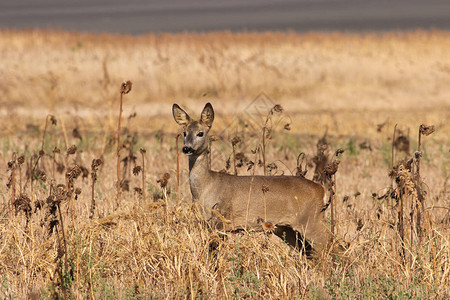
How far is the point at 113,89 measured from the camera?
22344 mm

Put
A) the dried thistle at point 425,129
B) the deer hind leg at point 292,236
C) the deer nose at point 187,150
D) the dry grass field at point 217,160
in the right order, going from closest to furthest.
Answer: the dried thistle at point 425,129
the dry grass field at point 217,160
the deer nose at point 187,150
the deer hind leg at point 292,236

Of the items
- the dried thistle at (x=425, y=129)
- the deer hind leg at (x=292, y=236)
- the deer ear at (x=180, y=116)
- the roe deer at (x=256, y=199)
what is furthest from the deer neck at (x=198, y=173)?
the dried thistle at (x=425, y=129)

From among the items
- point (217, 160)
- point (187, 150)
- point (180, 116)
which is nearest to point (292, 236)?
point (187, 150)

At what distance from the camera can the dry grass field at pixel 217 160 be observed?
6.05 meters

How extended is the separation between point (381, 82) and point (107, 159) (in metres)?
15.3

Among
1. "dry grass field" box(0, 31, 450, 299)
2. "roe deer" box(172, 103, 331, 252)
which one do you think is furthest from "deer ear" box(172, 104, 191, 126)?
"dry grass field" box(0, 31, 450, 299)

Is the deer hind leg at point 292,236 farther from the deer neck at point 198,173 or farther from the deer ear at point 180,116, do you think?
the deer ear at point 180,116

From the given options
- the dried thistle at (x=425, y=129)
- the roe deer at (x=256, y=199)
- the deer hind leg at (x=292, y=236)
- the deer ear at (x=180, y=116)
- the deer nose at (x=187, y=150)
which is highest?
the deer ear at (x=180, y=116)

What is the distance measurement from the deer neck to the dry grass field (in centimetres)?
26

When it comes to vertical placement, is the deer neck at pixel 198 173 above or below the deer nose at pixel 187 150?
below

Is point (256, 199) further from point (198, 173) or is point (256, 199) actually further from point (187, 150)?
point (187, 150)

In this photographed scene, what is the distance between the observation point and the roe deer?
22.2ft

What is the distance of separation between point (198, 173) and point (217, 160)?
4.68 m

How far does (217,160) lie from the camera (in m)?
11.6
